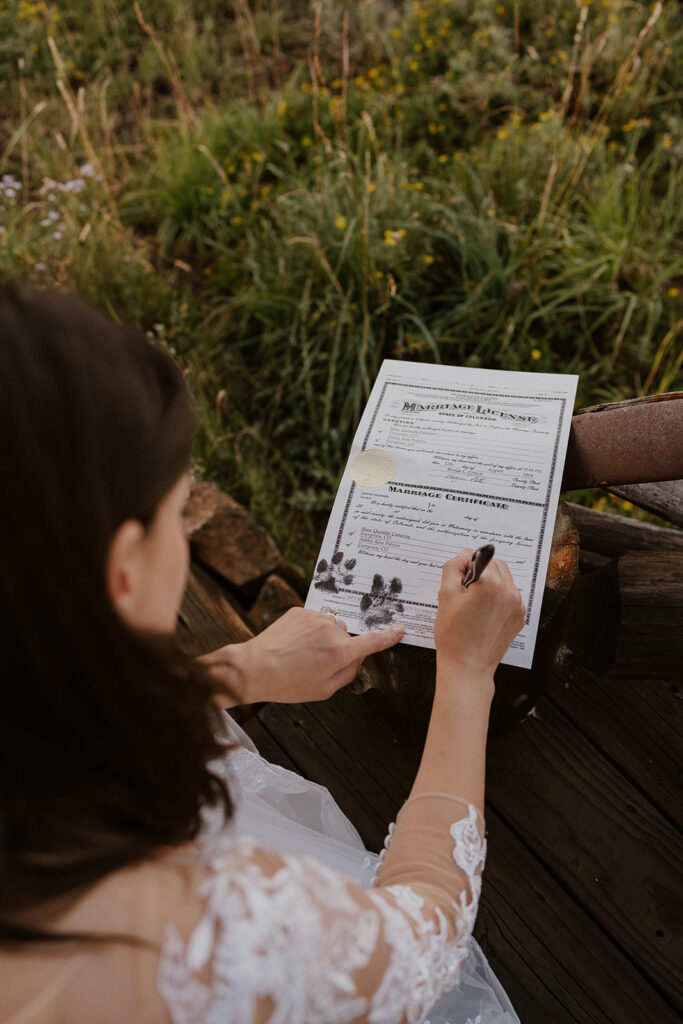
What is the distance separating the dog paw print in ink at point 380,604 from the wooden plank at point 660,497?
0.56 meters

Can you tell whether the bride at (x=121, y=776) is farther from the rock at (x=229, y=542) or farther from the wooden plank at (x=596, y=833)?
the rock at (x=229, y=542)

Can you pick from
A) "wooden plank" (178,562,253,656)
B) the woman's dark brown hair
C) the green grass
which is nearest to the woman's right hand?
the woman's dark brown hair

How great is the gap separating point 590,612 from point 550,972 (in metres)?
0.68

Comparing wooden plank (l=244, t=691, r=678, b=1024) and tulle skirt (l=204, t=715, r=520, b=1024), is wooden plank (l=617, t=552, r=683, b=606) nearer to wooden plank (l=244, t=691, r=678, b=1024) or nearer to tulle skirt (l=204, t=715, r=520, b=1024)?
wooden plank (l=244, t=691, r=678, b=1024)

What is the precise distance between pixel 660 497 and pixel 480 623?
2.15 feet

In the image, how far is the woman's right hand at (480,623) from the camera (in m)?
0.99

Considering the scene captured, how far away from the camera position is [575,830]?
139cm

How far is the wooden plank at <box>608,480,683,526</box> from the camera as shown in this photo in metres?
1.43

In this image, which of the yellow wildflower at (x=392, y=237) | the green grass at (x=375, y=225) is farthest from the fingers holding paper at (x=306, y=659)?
the yellow wildflower at (x=392, y=237)

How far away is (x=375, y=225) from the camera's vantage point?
2.41 meters

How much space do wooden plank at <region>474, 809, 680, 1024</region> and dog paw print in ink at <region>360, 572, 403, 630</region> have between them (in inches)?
22.3

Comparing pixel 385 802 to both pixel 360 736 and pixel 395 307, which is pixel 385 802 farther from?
pixel 395 307

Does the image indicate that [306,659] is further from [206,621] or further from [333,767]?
[206,621]

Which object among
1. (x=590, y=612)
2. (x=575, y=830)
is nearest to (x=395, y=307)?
(x=590, y=612)
